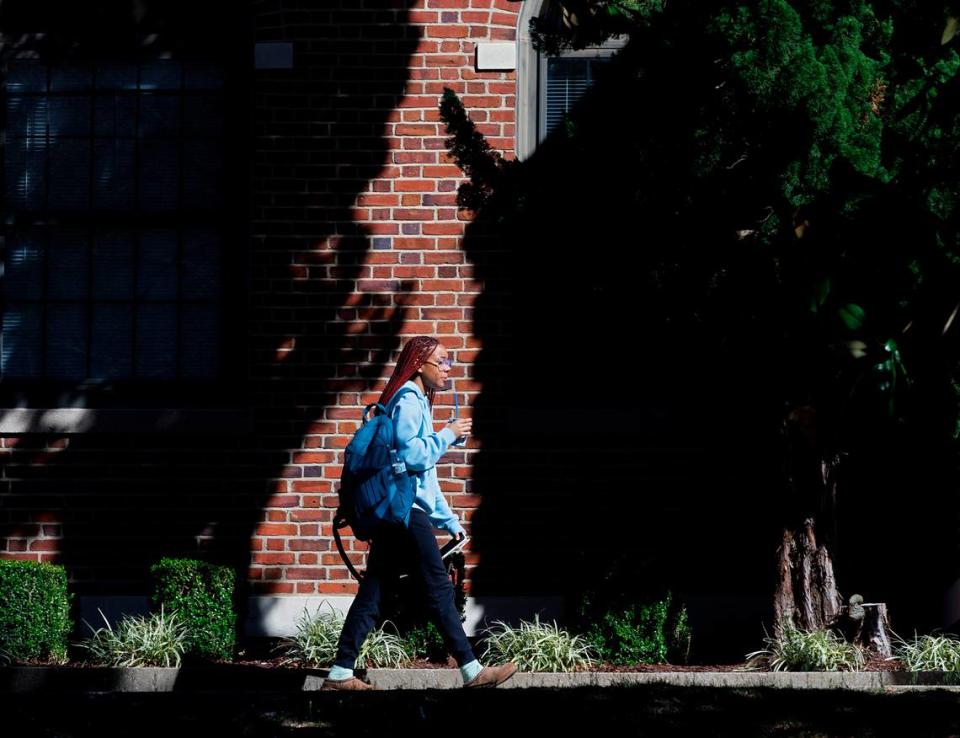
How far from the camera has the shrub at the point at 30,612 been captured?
7.41 meters

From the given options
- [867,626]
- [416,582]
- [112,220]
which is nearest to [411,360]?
[416,582]

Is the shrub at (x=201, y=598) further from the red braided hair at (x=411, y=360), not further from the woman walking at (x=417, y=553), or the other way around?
the red braided hair at (x=411, y=360)

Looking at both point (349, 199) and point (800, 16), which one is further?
point (349, 199)

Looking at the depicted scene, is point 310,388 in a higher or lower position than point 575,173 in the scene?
lower

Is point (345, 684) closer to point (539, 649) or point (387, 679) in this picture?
point (387, 679)

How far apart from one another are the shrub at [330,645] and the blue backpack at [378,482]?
3.40ft

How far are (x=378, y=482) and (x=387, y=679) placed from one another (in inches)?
54.1

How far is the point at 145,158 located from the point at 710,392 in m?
4.37

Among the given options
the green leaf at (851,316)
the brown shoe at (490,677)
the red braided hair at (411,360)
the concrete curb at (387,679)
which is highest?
the green leaf at (851,316)

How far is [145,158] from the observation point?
28.1 feet

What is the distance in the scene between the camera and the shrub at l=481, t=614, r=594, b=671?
7.14m

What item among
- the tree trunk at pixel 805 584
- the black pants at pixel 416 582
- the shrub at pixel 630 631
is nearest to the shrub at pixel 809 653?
the tree trunk at pixel 805 584

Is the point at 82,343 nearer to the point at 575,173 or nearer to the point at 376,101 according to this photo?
the point at 376,101

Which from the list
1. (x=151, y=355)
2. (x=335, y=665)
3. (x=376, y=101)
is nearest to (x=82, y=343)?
(x=151, y=355)
